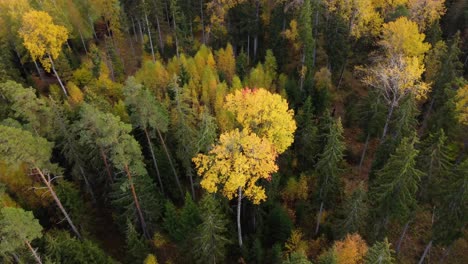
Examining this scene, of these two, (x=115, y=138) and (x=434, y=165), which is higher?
(x=115, y=138)

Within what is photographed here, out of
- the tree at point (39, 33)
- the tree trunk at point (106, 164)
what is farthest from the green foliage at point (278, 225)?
the tree at point (39, 33)

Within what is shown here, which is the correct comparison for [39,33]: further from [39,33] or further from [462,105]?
[462,105]

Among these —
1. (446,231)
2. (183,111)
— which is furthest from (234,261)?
(446,231)

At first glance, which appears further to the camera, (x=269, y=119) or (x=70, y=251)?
(x=269, y=119)

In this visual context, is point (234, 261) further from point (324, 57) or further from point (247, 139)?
point (324, 57)

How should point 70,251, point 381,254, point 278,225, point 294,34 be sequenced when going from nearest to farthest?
point 381,254
point 70,251
point 278,225
point 294,34

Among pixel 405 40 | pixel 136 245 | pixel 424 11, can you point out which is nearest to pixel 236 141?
pixel 136 245

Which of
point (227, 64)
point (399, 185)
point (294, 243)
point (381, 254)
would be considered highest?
point (227, 64)
